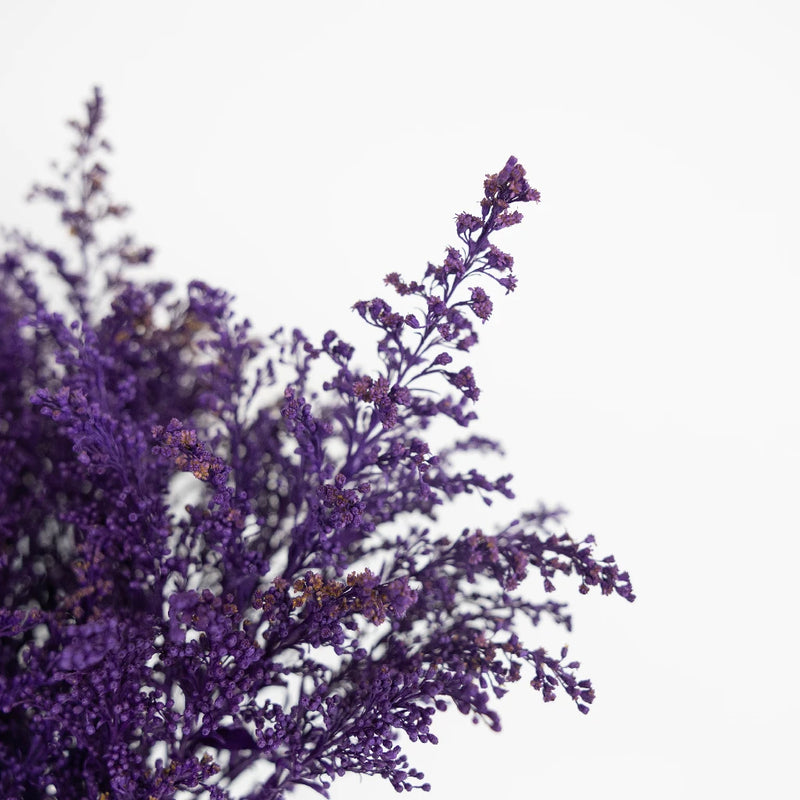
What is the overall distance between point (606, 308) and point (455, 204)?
44.1 inches

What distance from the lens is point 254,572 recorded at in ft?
4.48

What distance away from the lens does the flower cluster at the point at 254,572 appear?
49.2 inches

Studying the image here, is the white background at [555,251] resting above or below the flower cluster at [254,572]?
above

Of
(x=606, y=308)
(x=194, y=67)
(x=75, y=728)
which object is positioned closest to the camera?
(x=75, y=728)

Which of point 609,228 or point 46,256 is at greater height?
point 609,228

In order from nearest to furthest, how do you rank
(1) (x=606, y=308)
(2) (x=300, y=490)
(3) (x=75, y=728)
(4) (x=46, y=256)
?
(3) (x=75, y=728) < (2) (x=300, y=490) < (4) (x=46, y=256) < (1) (x=606, y=308)

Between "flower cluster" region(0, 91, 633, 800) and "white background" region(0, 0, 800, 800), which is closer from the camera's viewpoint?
"flower cluster" region(0, 91, 633, 800)

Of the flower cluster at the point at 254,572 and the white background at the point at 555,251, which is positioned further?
the white background at the point at 555,251

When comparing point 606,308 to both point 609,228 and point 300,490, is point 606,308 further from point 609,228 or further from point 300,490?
point 300,490

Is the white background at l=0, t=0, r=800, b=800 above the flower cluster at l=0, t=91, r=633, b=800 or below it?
above

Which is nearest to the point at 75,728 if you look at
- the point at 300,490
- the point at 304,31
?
the point at 300,490

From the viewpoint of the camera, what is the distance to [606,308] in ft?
11.4

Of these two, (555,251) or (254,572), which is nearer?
(254,572)

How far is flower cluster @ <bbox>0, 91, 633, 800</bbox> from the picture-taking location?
1249mm
